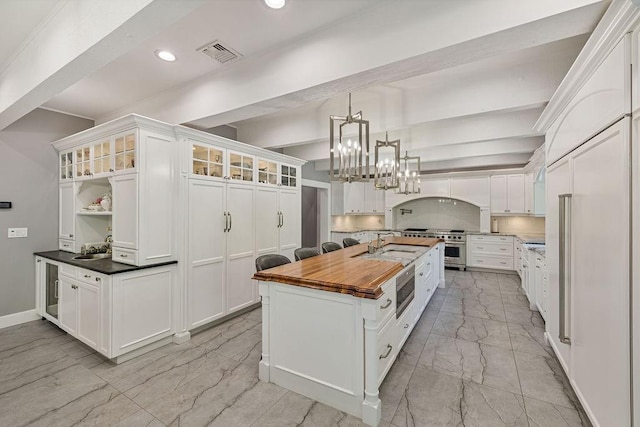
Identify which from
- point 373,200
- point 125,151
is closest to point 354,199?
point 373,200

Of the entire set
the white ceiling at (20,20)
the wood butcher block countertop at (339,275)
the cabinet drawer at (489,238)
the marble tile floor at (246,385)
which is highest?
the white ceiling at (20,20)

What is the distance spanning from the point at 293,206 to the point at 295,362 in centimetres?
287

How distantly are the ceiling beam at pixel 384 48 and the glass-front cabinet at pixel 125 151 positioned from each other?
0.70 m

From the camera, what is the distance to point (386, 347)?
2129 millimetres

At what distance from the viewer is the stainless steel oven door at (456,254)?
21.4ft

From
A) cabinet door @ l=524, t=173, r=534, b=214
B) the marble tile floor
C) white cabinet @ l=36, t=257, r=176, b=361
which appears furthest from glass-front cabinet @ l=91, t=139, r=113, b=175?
cabinet door @ l=524, t=173, r=534, b=214

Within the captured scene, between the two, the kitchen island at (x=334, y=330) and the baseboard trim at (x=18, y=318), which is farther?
the baseboard trim at (x=18, y=318)

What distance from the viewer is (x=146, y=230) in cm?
279

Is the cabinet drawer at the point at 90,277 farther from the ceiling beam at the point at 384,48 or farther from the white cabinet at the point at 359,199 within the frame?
the white cabinet at the point at 359,199

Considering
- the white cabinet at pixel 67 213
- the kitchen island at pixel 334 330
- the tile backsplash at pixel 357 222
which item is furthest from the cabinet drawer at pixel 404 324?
the tile backsplash at pixel 357 222

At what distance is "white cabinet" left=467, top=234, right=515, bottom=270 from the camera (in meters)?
6.14

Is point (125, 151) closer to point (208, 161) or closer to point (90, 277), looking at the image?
point (208, 161)

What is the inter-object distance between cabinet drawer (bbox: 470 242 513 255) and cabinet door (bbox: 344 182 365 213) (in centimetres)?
294

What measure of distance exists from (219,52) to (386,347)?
2812mm
